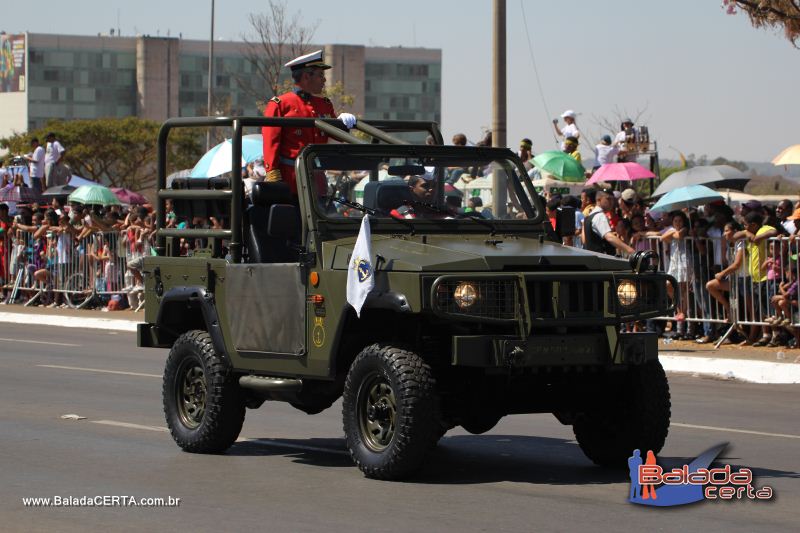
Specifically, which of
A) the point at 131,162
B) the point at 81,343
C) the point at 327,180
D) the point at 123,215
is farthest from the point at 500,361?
the point at 131,162

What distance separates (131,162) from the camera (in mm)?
100938

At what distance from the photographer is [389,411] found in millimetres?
9039

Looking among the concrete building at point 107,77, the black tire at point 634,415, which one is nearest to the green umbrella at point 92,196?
the black tire at point 634,415

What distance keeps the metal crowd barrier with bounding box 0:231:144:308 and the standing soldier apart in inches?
621

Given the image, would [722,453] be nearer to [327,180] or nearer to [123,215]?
[327,180]

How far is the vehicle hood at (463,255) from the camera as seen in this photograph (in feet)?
29.3

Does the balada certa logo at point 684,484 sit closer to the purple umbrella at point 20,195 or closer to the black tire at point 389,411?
the black tire at point 389,411

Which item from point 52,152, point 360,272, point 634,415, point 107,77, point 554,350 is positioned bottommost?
point 634,415

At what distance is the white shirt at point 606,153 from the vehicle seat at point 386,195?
60.0ft

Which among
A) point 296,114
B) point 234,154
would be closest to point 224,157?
point 296,114

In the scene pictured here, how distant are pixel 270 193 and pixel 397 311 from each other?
1629 millimetres

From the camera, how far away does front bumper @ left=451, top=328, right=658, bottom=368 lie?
8.72m

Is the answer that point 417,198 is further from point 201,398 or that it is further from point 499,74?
point 499,74

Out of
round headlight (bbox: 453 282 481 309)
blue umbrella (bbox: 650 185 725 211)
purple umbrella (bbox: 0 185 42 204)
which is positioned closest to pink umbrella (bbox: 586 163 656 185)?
blue umbrella (bbox: 650 185 725 211)
